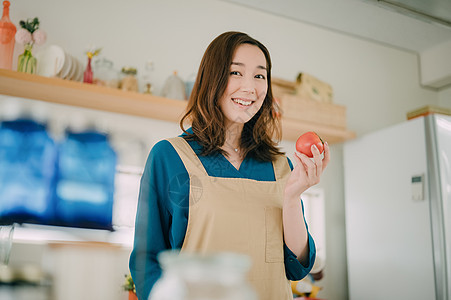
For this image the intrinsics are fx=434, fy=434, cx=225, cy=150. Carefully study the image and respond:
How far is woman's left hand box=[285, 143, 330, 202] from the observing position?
73 cm

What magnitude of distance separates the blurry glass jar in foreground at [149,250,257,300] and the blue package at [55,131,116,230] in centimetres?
34

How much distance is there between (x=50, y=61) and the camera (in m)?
1.84

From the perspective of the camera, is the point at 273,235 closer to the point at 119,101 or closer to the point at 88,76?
the point at 119,101

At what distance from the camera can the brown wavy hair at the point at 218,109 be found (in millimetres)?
880

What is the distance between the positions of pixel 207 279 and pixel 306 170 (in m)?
0.47

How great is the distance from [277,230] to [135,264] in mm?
274

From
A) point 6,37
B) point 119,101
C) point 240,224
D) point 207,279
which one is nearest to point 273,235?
point 240,224

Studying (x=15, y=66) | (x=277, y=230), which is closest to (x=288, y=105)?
(x=15, y=66)

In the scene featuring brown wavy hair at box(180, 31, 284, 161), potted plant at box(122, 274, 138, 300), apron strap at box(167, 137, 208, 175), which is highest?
brown wavy hair at box(180, 31, 284, 161)

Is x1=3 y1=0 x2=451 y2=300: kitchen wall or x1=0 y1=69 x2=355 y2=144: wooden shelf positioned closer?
x1=0 y1=69 x2=355 y2=144: wooden shelf

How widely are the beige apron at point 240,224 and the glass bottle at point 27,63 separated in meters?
1.19

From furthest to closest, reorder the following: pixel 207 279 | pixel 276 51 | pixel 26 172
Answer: pixel 276 51 → pixel 26 172 → pixel 207 279

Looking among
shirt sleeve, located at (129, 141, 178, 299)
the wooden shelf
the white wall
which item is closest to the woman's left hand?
shirt sleeve, located at (129, 141, 178, 299)

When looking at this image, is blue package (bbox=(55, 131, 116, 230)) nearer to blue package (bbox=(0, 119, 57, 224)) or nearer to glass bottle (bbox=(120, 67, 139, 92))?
blue package (bbox=(0, 119, 57, 224))
